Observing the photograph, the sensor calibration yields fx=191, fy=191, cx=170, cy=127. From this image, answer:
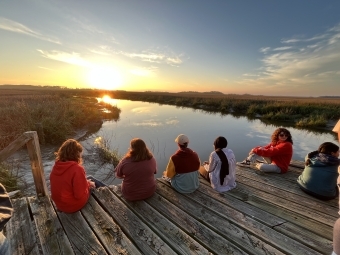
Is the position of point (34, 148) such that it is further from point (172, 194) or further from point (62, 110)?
point (62, 110)

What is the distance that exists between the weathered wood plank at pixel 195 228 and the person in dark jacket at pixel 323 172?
2083mm

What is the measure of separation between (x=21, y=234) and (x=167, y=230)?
1.87 m

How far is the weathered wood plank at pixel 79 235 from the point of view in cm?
221

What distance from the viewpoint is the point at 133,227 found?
260cm

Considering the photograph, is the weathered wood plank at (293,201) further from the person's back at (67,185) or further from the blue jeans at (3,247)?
the blue jeans at (3,247)

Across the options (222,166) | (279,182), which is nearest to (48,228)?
(222,166)

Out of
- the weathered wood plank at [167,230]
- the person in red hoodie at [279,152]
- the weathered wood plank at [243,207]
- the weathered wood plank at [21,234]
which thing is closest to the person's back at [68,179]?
the weathered wood plank at [21,234]

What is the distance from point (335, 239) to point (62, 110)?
1238cm

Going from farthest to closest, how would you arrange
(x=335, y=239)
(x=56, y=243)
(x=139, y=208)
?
(x=139, y=208) → (x=56, y=243) → (x=335, y=239)

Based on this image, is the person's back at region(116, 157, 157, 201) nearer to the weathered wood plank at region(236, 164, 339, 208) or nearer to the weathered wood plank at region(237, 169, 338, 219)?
the weathered wood plank at region(237, 169, 338, 219)

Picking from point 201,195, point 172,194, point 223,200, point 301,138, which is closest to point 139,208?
point 172,194

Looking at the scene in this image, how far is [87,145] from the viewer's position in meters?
8.98

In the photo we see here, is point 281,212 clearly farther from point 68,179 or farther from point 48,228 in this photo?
point 48,228

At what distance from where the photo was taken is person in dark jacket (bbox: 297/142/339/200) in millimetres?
3141
